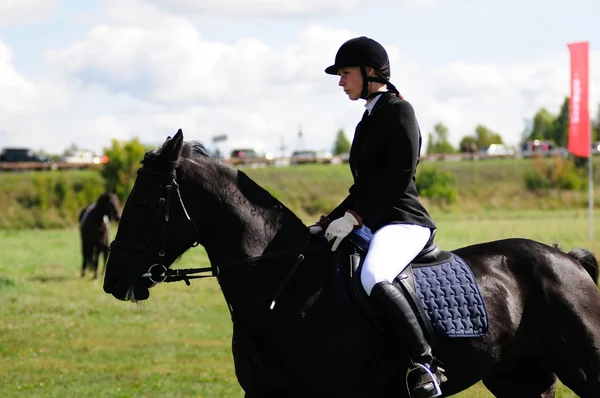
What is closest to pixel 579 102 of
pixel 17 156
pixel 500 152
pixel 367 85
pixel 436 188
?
pixel 367 85

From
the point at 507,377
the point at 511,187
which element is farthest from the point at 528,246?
the point at 511,187

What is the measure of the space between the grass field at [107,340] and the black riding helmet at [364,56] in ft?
6.88

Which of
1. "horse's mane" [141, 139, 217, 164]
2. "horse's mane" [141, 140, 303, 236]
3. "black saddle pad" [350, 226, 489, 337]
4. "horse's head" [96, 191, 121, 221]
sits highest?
"horse's mane" [141, 139, 217, 164]

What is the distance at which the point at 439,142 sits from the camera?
138 metres

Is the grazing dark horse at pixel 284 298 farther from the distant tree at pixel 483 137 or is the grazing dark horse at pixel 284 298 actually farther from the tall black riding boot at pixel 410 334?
the distant tree at pixel 483 137

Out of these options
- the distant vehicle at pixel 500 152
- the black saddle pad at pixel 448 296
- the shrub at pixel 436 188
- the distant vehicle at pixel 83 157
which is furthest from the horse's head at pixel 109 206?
the distant vehicle at pixel 500 152

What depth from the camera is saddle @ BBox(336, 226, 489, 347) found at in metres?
6.04

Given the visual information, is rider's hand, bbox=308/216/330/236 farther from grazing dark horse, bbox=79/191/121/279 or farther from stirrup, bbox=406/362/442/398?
grazing dark horse, bbox=79/191/121/279

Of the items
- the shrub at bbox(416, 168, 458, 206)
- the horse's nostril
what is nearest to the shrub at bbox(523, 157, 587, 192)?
the shrub at bbox(416, 168, 458, 206)

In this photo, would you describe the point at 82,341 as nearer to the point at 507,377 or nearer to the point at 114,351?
the point at 114,351

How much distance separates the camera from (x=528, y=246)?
6.84 m

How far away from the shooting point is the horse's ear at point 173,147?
5.89 metres

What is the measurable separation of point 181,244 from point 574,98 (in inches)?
1242

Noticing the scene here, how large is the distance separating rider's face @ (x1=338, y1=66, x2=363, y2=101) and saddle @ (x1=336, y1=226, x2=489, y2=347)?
0.91 m
